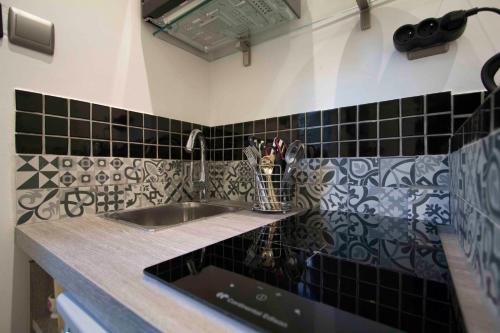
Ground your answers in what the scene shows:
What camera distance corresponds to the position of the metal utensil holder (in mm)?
832

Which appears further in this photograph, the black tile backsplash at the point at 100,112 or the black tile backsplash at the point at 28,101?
the black tile backsplash at the point at 100,112

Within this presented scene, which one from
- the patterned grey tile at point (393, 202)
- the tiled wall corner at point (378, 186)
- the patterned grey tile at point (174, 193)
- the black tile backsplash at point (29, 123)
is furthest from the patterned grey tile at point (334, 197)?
the black tile backsplash at point (29, 123)

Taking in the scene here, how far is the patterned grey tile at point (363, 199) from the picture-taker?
0.79 meters

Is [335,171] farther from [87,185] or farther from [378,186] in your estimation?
[87,185]

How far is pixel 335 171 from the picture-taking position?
862 mm

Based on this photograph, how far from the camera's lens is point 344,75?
2.84 feet

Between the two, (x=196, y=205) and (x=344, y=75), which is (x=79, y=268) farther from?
(x=344, y=75)

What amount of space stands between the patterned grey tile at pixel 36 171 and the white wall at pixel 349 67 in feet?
2.51

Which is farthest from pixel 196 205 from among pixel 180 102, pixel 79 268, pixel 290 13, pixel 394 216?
pixel 290 13

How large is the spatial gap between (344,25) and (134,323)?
1075mm

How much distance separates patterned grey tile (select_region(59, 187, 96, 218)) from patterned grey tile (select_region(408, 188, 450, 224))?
3.65 feet

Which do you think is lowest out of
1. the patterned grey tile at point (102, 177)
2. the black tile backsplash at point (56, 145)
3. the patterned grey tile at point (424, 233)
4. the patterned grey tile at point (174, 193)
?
the patterned grey tile at point (424, 233)

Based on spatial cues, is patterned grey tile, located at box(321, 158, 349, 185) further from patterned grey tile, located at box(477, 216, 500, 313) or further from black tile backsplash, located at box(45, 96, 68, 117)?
black tile backsplash, located at box(45, 96, 68, 117)

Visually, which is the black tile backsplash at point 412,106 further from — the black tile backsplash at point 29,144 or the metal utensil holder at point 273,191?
the black tile backsplash at point 29,144
